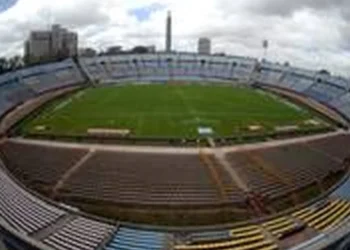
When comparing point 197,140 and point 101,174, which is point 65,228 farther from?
point 197,140

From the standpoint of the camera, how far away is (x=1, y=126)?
65125mm

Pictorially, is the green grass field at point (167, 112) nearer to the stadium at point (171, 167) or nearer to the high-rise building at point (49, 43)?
the stadium at point (171, 167)

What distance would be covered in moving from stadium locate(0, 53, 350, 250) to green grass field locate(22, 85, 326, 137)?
186 millimetres

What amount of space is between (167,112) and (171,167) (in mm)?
23632

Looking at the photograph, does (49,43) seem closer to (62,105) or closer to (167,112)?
(62,105)

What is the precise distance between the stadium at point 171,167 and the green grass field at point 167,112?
19cm

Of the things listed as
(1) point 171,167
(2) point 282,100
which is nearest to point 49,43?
(2) point 282,100

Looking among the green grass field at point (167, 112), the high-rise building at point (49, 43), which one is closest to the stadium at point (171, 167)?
the green grass field at point (167, 112)

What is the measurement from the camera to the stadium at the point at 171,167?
128 ft

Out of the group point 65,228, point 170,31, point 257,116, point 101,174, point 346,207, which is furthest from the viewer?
point 170,31

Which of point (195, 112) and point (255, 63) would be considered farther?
point (255, 63)

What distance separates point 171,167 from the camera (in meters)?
50.8

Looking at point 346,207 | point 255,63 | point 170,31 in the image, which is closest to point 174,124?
point 346,207

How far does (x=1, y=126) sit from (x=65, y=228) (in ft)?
94.7
